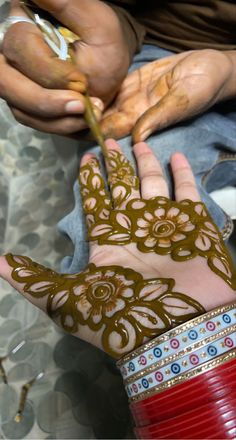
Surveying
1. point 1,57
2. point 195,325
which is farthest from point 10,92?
point 195,325

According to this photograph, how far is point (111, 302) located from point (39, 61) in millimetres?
303

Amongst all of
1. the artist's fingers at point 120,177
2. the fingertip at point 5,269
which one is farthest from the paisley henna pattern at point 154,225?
the fingertip at point 5,269

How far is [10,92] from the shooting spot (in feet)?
2.00

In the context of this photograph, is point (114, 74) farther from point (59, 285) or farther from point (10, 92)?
point (59, 285)

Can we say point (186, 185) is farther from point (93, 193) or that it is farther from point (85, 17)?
point (85, 17)

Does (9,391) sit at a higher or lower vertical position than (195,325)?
lower

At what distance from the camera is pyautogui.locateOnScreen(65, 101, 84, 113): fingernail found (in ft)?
1.81

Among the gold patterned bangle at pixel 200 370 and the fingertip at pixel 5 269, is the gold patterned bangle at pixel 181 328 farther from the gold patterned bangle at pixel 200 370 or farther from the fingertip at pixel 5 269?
the fingertip at pixel 5 269

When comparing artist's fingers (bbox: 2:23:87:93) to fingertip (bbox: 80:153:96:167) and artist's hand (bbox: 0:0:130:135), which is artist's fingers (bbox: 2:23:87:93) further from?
fingertip (bbox: 80:153:96:167)

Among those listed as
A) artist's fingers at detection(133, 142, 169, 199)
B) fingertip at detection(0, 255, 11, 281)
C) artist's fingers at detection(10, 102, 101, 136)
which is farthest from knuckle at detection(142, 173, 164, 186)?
fingertip at detection(0, 255, 11, 281)

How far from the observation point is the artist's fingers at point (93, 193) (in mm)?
580

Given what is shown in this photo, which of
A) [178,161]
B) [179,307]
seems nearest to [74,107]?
[178,161]

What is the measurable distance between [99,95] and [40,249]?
0.44 metres

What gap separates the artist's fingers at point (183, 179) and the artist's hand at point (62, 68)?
0.12 m
